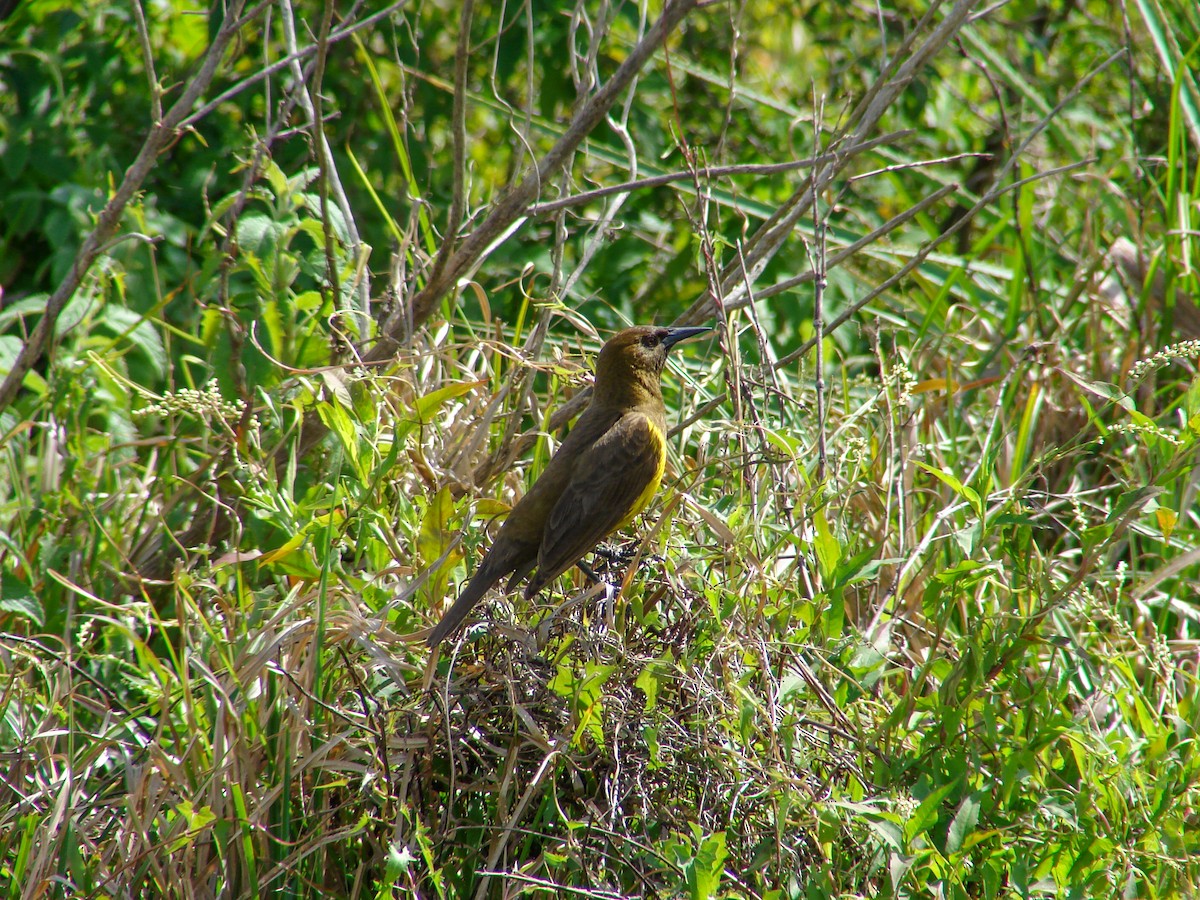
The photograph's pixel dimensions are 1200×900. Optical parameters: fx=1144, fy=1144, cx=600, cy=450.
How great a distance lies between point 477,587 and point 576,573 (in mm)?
391

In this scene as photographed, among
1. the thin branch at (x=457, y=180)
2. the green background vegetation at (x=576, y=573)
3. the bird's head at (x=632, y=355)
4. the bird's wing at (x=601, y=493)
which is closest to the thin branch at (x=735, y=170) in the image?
the green background vegetation at (x=576, y=573)

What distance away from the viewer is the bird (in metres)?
2.78

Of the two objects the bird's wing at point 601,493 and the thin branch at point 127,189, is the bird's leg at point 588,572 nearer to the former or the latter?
the bird's wing at point 601,493

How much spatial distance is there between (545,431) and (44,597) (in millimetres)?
1590

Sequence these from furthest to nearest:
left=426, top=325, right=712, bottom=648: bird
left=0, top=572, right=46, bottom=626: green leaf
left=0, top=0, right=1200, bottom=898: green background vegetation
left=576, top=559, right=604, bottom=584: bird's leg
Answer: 1. left=0, top=572, right=46, bottom=626: green leaf
2. left=576, top=559, right=604, bottom=584: bird's leg
3. left=426, top=325, right=712, bottom=648: bird
4. left=0, top=0, right=1200, bottom=898: green background vegetation

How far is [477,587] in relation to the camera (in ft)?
8.73

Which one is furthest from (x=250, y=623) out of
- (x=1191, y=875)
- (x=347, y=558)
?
(x=1191, y=875)

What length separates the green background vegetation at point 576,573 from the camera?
2404mm

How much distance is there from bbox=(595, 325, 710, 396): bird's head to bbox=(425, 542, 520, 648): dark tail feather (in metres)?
0.75

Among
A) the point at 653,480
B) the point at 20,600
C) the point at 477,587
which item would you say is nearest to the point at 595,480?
the point at 653,480

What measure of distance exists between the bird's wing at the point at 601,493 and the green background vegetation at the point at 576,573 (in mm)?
102

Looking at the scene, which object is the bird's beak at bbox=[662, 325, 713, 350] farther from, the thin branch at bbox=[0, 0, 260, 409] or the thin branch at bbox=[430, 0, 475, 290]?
the thin branch at bbox=[0, 0, 260, 409]

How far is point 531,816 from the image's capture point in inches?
101

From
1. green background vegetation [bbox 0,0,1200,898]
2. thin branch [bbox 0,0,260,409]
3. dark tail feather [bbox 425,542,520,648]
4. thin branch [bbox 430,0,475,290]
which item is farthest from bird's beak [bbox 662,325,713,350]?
thin branch [bbox 0,0,260,409]
